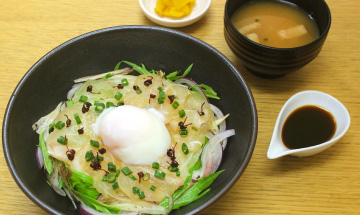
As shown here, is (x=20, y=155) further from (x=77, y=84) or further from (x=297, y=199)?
(x=297, y=199)

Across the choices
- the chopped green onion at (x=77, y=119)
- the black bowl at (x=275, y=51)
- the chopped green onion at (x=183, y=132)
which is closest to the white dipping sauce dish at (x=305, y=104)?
the black bowl at (x=275, y=51)

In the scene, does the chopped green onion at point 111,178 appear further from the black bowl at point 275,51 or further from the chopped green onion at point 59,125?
the black bowl at point 275,51

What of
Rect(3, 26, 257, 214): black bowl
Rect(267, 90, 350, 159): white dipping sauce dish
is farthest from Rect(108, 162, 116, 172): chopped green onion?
Rect(267, 90, 350, 159): white dipping sauce dish

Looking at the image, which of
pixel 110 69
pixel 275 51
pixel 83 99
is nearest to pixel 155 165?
pixel 83 99

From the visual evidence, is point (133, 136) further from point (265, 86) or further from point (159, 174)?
point (265, 86)

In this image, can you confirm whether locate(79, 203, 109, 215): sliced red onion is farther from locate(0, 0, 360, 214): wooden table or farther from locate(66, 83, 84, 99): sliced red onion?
locate(66, 83, 84, 99): sliced red onion

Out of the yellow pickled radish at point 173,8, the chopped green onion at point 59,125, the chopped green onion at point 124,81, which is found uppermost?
the yellow pickled radish at point 173,8
